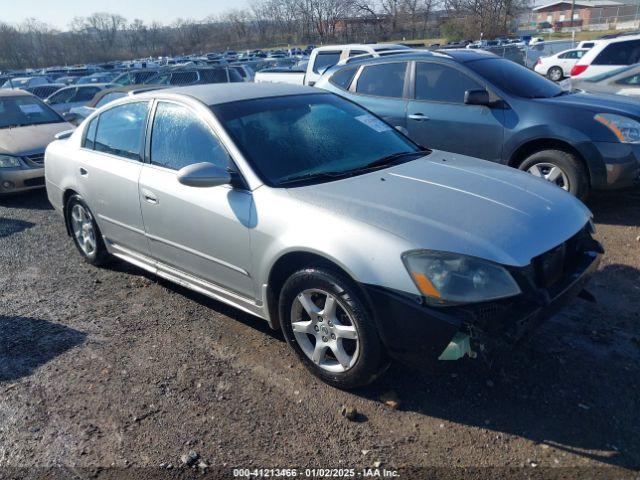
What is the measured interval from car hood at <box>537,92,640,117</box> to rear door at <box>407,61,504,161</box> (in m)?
0.62

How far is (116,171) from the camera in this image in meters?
4.27

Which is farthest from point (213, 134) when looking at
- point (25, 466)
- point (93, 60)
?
point (93, 60)

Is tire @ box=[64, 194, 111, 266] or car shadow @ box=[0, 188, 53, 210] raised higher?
tire @ box=[64, 194, 111, 266]

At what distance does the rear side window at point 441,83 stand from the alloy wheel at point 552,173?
110 cm

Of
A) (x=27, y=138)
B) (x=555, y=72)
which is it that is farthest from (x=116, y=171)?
(x=555, y=72)

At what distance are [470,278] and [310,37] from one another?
71.4m

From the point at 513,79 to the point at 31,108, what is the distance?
764 cm

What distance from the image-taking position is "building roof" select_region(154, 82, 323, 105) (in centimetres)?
379

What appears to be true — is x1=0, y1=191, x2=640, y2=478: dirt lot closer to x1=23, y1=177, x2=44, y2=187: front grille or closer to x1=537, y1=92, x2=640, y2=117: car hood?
x1=537, y1=92, x2=640, y2=117: car hood

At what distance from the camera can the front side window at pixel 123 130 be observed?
417cm

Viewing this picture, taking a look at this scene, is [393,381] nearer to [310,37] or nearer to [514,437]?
[514,437]

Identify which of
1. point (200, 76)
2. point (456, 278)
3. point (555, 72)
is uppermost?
point (456, 278)

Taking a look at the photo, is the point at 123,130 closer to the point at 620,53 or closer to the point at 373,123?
the point at 373,123

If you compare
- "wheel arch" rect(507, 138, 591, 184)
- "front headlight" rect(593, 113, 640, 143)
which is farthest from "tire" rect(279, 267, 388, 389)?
"front headlight" rect(593, 113, 640, 143)
